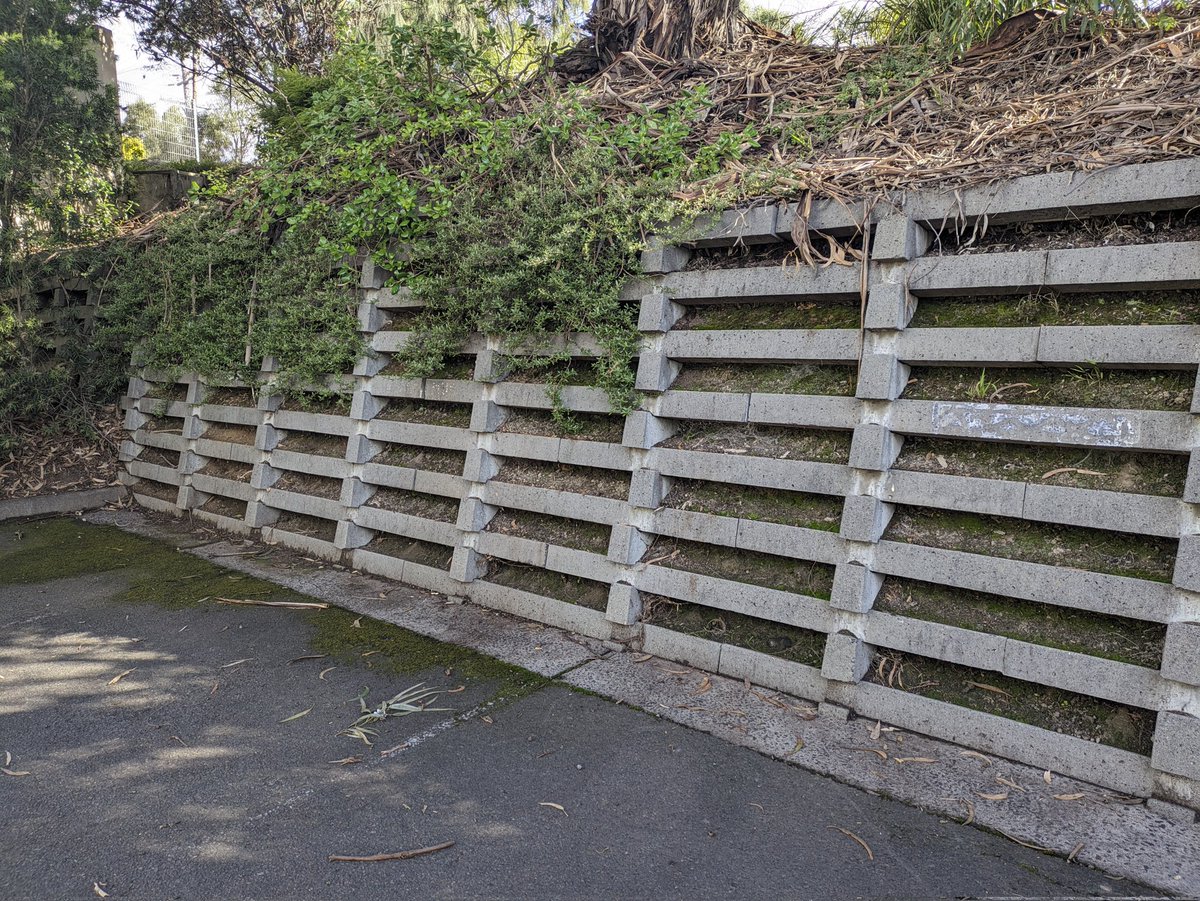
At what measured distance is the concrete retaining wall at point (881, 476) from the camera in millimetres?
3078

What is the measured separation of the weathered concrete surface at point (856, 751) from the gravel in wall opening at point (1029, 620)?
505mm

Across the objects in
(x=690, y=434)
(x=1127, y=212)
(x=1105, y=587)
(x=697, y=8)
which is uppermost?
(x=697, y=8)

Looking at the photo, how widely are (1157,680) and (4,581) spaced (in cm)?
683

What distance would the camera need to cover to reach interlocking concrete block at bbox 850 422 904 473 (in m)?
3.69

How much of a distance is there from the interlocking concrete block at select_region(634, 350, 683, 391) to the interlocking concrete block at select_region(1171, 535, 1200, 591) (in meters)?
2.42

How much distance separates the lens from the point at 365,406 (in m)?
6.06

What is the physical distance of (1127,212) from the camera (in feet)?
10.8

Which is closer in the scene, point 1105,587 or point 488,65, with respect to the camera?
point 1105,587

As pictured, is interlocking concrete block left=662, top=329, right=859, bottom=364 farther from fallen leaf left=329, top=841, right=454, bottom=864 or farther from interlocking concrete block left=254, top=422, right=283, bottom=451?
interlocking concrete block left=254, top=422, right=283, bottom=451

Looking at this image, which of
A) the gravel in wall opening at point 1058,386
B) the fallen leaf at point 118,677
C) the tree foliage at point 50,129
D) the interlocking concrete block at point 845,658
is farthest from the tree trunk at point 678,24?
the tree foliage at point 50,129

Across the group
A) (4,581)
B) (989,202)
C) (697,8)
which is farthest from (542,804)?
(697,8)

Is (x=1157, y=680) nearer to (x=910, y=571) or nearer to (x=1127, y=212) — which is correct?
(x=910, y=571)

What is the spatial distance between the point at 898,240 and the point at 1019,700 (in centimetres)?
203

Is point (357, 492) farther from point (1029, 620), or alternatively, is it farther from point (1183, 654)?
point (1183, 654)
